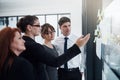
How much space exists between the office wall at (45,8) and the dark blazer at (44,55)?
4214mm

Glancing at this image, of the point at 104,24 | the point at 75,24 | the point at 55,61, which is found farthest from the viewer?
the point at 75,24

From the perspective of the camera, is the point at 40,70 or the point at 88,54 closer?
the point at 40,70

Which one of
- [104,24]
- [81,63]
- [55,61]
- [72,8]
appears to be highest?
[72,8]

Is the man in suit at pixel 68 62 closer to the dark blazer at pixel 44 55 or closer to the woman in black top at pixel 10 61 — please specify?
the dark blazer at pixel 44 55

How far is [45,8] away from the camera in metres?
6.39

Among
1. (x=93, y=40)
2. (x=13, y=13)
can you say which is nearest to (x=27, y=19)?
(x=93, y=40)

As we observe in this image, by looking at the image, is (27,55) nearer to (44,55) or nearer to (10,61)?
(44,55)

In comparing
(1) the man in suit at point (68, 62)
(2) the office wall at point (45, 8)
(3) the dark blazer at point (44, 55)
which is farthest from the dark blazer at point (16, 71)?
(2) the office wall at point (45, 8)

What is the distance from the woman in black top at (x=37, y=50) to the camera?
5.84 feet

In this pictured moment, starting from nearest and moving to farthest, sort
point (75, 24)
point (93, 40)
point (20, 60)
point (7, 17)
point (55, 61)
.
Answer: point (20, 60), point (55, 61), point (93, 40), point (75, 24), point (7, 17)

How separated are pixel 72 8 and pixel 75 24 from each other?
413 millimetres

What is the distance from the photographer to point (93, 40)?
132 inches

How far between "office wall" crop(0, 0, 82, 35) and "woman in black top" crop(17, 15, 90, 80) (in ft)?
13.3

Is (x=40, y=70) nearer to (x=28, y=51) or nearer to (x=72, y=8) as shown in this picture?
(x=28, y=51)
